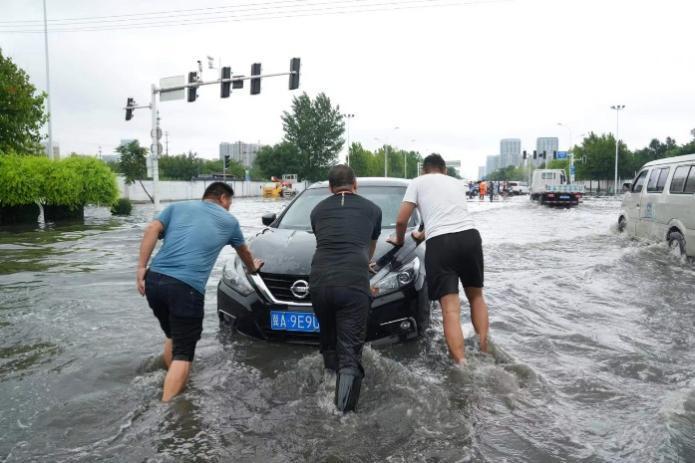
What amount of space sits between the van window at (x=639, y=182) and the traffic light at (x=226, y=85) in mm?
14636

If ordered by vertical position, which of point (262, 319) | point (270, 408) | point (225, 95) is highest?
point (225, 95)

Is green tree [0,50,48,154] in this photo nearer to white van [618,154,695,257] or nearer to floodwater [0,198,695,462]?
floodwater [0,198,695,462]

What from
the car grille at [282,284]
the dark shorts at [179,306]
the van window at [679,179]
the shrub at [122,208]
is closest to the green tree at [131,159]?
the shrub at [122,208]

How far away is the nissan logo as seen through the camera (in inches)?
172

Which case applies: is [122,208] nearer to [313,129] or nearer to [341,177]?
[341,177]

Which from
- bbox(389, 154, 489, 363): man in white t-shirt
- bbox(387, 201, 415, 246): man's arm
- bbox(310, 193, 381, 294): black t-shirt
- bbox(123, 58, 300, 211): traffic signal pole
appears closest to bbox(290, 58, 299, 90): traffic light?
bbox(123, 58, 300, 211): traffic signal pole

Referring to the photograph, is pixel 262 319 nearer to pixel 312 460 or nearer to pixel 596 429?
pixel 312 460

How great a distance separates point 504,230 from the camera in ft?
57.2

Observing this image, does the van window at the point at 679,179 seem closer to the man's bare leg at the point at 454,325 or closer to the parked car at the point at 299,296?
the parked car at the point at 299,296

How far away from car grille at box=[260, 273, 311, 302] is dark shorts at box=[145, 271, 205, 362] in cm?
87

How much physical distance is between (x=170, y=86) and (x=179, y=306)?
20878 millimetres

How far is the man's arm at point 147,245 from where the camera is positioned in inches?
144

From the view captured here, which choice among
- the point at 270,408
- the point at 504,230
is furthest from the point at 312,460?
the point at 504,230

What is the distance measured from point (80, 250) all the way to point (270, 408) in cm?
984
